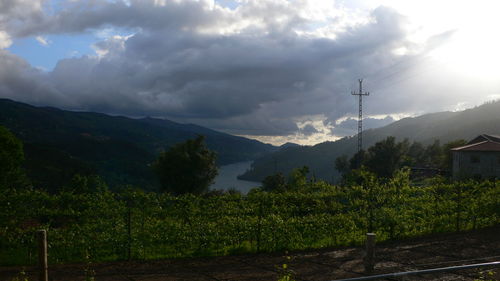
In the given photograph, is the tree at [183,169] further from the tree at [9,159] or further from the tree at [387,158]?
the tree at [387,158]

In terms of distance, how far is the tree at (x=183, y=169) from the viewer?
35625mm

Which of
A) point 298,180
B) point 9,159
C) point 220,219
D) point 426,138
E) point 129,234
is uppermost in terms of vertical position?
point 426,138

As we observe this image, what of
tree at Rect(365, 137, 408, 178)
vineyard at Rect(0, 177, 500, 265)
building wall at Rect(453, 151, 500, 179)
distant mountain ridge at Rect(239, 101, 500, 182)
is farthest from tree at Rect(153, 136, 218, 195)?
distant mountain ridge at Rect(239, 101, 500, 182)

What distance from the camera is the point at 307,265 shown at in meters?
7.91

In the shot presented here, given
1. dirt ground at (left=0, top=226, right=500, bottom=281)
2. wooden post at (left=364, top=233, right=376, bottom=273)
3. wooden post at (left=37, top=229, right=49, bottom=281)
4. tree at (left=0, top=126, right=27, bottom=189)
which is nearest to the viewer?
wooden post at (left=37, top=229, right=49, bottom=281)

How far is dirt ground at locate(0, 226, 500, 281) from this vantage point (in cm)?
714

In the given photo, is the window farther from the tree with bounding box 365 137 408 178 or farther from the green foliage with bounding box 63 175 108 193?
the green foliage with bounding box 63 175 108 193

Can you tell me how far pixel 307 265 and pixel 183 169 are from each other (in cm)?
2886

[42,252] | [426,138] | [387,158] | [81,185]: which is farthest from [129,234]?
[426,138]

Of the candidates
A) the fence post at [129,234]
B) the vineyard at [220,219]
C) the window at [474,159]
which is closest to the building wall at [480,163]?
the window at [474,159]

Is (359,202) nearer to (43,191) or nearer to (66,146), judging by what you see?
(43,191)

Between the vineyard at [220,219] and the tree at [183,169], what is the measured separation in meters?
25.3

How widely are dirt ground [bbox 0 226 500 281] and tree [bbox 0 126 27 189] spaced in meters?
26.4

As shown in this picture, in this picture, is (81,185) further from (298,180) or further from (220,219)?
(220,219)
